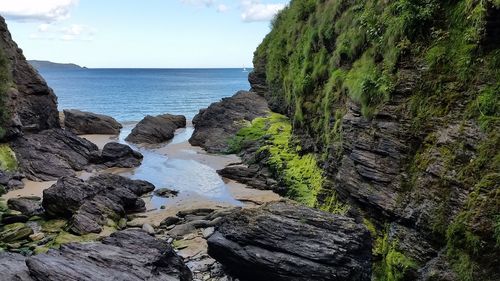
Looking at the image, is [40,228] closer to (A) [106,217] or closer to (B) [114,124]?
(A) [106,217]

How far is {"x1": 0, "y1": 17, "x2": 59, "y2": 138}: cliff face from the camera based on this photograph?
29234mm

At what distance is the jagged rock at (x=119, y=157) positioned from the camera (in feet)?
102

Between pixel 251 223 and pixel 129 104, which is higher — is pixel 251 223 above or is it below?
above

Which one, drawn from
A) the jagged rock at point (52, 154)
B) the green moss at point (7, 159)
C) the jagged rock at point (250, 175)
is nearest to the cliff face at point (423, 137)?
the jagged rock at point (250, 175)

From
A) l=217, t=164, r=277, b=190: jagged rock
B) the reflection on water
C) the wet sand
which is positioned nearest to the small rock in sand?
the wet sand

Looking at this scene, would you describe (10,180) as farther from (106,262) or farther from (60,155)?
(106,262)

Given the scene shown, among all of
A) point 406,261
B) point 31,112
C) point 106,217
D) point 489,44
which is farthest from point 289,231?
point 31,112

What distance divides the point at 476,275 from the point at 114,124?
44174mm

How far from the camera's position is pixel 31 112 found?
3275cm

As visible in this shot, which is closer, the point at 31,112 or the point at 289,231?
the point at 289,231

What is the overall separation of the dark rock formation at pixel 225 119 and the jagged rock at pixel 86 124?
11.9 meters

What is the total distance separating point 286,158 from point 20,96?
21874 mm

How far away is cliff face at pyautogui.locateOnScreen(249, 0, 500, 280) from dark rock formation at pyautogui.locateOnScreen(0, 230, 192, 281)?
6.46 metres

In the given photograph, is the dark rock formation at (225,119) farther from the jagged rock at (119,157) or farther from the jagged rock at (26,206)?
the jagged rock at (26,206)
